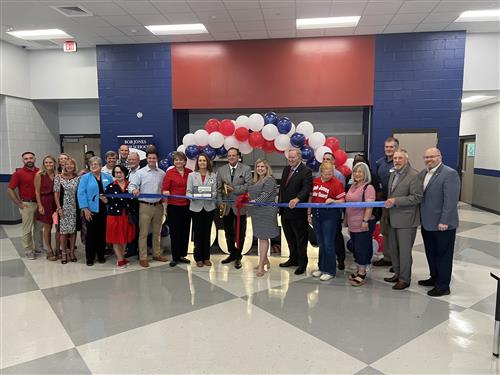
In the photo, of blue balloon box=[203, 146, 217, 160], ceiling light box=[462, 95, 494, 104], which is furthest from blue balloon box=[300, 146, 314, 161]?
ceiling light box=[462, 95, 494, 104]

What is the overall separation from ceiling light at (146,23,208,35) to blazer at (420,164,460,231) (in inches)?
198

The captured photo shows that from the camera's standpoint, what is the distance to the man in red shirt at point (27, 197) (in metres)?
4.82

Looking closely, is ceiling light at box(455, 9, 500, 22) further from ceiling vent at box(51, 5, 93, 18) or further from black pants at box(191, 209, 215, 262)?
ceiling vent at box(51, 5, 93, 18)

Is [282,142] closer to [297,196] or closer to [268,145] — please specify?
[268,145]

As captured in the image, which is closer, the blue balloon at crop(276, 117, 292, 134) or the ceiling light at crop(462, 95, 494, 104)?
the blue balloon at crop(276, 117, 292, 134)

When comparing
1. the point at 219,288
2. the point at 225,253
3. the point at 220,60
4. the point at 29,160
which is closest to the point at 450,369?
the point at 219,288

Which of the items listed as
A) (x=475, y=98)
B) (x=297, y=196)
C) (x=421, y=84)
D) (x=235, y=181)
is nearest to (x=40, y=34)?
(x=235, y=181)

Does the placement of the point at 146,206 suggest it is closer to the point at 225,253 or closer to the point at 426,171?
the point at 225,253

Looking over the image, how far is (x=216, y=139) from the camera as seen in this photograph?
5.11 m

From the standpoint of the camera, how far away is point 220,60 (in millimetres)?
7293

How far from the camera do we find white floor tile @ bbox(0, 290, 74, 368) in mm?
2586

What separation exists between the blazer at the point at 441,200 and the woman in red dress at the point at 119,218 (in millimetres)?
3481

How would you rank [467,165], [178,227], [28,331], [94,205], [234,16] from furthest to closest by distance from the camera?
[467,165], [234,16], [178,227], [94,205], [28,331]

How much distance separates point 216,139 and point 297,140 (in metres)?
1.20
